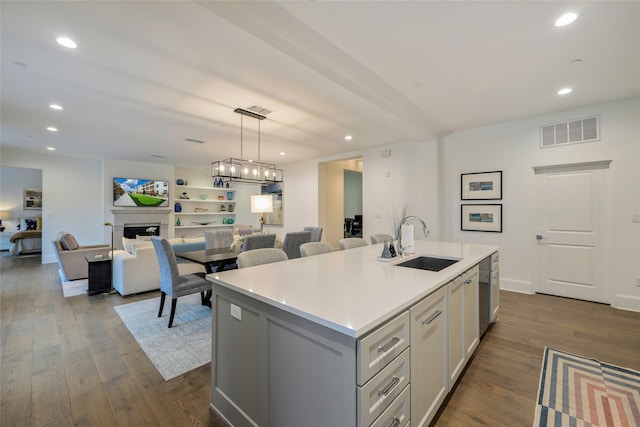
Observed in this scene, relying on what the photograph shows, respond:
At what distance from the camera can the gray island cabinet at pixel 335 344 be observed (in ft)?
3.53

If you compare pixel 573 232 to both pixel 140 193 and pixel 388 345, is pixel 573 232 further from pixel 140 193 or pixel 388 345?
pixel 140 193

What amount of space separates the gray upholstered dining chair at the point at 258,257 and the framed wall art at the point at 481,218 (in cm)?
382

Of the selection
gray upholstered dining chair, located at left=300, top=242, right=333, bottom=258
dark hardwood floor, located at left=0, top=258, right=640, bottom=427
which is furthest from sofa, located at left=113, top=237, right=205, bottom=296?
gray upholstered dining chair, located at left=300, top=242, right=333, bottom=258

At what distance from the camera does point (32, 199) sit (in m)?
8.31

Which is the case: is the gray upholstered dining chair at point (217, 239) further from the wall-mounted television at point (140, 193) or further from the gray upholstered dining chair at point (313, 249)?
the wall-mounted television at point (140, 193)

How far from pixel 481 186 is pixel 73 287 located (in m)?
7.30

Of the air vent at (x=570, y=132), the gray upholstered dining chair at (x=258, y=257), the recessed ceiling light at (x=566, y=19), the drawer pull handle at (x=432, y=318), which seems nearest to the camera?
the drawer pull handle at (x=432, y=318)

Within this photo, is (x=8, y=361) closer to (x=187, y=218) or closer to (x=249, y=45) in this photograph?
(x=249, y=45)

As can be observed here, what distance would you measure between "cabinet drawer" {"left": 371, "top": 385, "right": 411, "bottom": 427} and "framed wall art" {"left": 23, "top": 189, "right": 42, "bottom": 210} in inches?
465

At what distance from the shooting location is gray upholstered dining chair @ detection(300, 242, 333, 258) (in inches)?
107

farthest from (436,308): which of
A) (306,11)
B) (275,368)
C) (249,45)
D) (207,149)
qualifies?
(207,149)

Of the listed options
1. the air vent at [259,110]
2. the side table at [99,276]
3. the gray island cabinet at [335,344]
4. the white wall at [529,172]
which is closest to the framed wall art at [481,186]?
the white wall at [529,172]

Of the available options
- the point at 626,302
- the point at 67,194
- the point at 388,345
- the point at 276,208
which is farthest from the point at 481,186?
the point at 67,194

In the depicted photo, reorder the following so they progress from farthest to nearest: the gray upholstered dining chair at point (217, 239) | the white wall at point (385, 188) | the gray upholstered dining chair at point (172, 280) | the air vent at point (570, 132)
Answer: the white wall at point (385, 188) < the gray upholstered dining chair at point (217, 239) < the air vent at point (570, 132) < the gray upholstered dining chair at point (172, 280)
